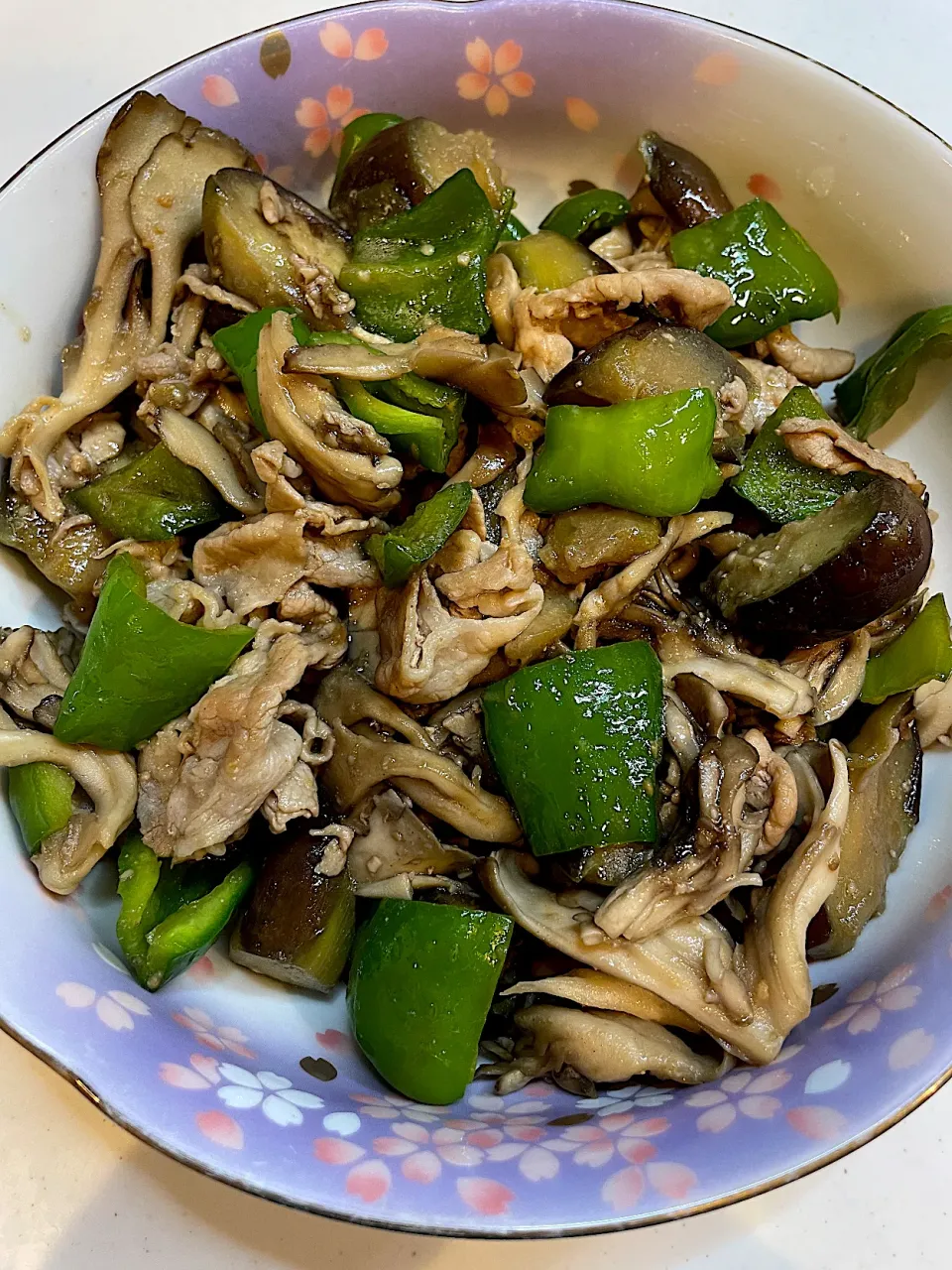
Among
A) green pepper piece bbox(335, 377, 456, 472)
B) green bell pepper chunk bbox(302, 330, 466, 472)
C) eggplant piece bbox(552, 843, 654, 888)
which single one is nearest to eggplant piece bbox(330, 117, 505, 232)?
green bell pepper chunk bbox(302, 330, 466, 472)

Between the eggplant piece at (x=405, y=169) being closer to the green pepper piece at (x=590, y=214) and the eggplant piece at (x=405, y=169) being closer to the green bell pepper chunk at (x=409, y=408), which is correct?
the green pepper piece at (x=590, y=214)

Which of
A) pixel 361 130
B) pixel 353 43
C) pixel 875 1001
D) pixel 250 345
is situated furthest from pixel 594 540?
pixel 353 43

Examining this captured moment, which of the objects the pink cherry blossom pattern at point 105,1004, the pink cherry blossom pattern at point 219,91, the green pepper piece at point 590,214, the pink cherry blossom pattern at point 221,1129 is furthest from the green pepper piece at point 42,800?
the green pepper piece at point 590,214

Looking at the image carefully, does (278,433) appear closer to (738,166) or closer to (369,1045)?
(369,1045)

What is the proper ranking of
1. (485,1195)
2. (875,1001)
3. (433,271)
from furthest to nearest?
(433,271) < (875,1001) < (485,1195)

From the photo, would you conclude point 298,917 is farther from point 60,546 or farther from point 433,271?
point 433,271

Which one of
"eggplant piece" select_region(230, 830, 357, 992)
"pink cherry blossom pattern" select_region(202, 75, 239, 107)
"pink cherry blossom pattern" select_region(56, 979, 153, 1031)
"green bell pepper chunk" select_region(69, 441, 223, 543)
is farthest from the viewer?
"pink cherry blossom pattern" select_region(202, 75, 239, 107)

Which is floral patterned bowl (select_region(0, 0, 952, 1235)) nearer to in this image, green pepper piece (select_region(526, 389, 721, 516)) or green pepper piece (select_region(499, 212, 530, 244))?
green pepper piece (select_region(499, 212, 530, 244))
